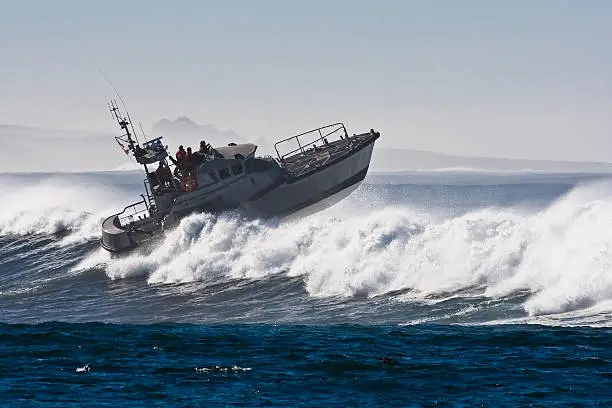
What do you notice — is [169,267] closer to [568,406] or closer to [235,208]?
[235,208]

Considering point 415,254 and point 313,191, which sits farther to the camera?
point 313,191

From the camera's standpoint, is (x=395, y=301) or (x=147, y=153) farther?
(x=147, y=153)

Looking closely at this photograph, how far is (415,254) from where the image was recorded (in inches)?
1572

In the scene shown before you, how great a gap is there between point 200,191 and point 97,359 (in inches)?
800

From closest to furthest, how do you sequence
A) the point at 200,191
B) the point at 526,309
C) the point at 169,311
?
1. the point at 526,309
2. the point at 169,311
3. the point at 200,191

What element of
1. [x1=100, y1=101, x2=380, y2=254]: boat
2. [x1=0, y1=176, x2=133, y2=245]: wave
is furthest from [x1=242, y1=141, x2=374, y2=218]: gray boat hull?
[x1=0, y1=176, x2=133, y2=245]: wave

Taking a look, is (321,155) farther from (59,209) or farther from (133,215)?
(59,209)

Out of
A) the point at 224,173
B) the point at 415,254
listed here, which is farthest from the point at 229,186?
the point at 415,254

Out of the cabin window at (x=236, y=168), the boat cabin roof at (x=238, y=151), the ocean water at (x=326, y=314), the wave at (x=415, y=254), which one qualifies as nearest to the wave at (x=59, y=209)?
the ocean water at (x=326, y=314)

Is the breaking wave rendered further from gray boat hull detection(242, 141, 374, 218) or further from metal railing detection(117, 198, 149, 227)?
metal railing detection(117, 198, 149, 227)

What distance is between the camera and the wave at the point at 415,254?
34250 millimetres

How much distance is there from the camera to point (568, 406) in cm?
2227

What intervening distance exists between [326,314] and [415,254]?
228 inches

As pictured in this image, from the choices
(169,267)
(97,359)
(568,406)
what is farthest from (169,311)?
(568,406)
